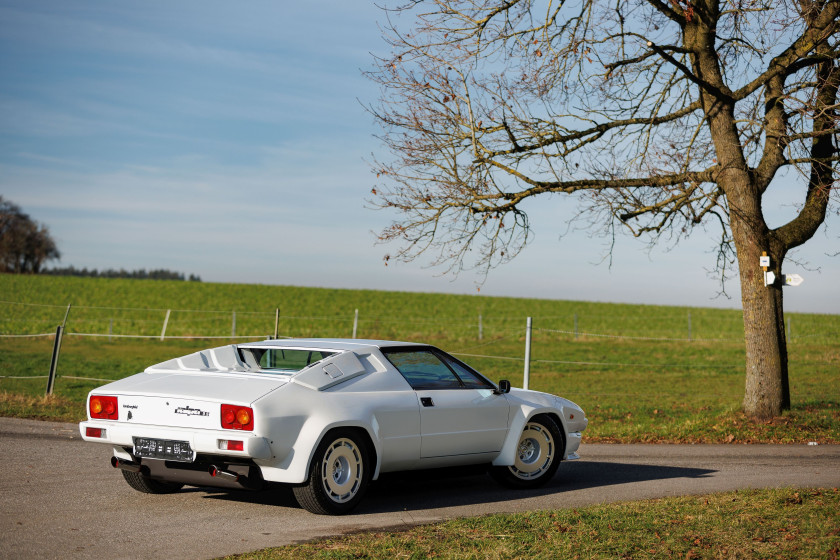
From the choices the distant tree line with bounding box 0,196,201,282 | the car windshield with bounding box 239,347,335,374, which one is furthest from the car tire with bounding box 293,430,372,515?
the distant tree line with bounding box 0,196,201,282

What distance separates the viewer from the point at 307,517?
23.5 ft

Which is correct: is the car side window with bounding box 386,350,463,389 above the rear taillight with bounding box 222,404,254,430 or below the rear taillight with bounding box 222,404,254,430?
above

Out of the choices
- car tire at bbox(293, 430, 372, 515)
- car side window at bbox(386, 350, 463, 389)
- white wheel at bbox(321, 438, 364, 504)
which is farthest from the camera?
car side window at bbox(386, 350, 463, 389)

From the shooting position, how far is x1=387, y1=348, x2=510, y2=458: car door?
26.2ft

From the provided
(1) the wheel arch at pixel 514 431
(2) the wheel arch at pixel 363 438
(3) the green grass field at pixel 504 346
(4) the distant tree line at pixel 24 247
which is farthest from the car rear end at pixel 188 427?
(4) the distant tree line at pixel 24 247

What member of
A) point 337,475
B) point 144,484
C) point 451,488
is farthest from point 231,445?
point 451,488

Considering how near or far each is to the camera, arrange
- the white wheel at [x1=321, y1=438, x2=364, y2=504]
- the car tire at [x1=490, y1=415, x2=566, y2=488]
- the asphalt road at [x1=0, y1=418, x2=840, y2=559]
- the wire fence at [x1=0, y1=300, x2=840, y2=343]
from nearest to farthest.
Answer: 1. the asphalt road at [x1=0, y1=418, x2=840, y2=559]
2. the white wheel at [x1=321, y1=438, x2=364, y2=504]
3. the car tire at [x1=490, y1=415, x2=566, y2=488]
4. the wire fence at [x1=0, y1=300, x2=840, y2=343]

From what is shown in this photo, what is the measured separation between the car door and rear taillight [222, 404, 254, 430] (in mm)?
1695

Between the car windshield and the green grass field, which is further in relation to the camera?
the green grass field

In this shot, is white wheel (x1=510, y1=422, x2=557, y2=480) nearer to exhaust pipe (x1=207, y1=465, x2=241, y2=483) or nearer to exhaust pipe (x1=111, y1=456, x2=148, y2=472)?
exhaust pipe (x1=207, y1=465, x2=241, y2=483)

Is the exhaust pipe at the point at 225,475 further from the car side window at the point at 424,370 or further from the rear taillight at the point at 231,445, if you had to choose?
the car side window at the point at 424,370

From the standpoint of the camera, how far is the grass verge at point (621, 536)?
5879 mm

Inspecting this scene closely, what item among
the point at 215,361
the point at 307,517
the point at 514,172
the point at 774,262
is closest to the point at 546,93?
the point at 514,172

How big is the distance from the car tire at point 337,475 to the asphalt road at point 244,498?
0.13 m
